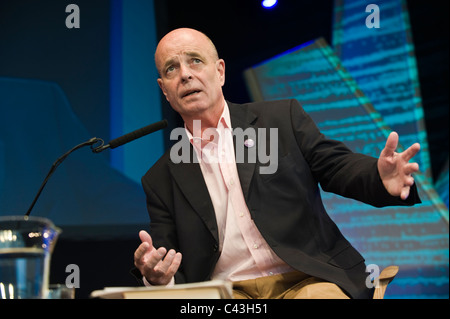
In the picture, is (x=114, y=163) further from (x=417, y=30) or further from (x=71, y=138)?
(x=417, y=30)

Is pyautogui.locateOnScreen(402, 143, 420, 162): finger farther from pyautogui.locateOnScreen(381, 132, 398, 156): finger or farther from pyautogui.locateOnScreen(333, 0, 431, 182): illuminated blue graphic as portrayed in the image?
pyautogui.locateOnScreen(333, 0, 431, 182): illuminated blue graphic

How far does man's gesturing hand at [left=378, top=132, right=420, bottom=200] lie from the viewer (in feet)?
4.35

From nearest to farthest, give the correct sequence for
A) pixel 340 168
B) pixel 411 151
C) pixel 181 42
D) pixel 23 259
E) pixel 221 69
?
pixel 23 259 → pixel 411 151 → pixel 340 168 → pixel 181 42 → pixel 221 69

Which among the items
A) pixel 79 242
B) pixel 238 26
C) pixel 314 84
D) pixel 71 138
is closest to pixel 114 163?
pixel 71 138

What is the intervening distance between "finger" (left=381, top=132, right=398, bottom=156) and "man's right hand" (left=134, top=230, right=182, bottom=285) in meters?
0.65

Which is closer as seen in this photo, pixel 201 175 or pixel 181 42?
pixel 201 175

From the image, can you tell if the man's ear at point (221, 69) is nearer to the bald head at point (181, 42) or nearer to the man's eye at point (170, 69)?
the bald head at point (181, 42)

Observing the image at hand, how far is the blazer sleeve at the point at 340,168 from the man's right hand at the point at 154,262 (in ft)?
1.93

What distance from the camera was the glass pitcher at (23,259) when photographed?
0.96 metres

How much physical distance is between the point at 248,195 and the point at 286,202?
14 cm

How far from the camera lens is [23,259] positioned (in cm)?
96

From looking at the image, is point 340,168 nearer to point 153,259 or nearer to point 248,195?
point 248,195

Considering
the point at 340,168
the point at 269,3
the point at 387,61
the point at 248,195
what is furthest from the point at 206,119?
the point at 387,61
